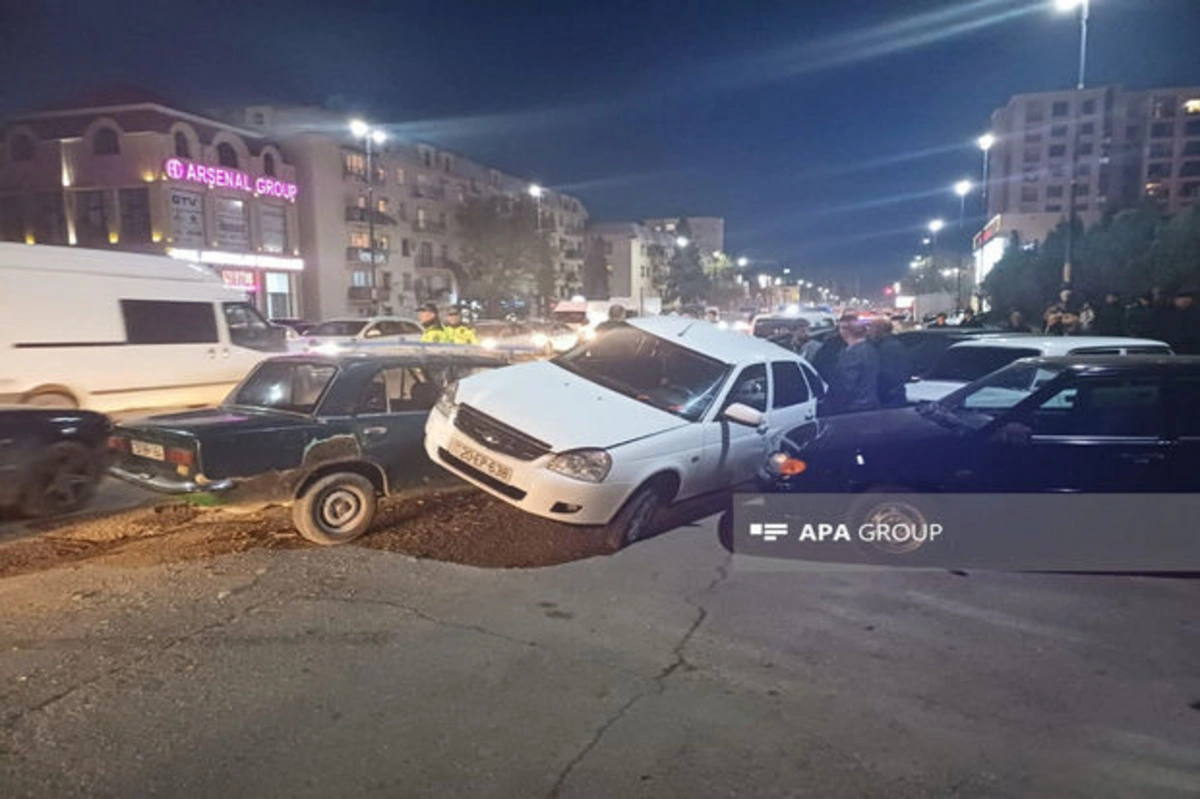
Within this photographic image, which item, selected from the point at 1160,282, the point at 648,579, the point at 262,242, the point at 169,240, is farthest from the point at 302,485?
the point at 262,242

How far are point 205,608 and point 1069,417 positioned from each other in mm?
6143

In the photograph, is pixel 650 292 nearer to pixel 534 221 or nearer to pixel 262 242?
pixel 534 221

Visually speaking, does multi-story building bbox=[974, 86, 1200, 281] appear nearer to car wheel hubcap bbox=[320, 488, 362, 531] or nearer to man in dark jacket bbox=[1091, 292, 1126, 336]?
man in dark jacket bbox=[1091, 292, 1126, 336]

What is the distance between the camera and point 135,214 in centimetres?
3484

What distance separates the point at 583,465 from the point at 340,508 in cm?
207

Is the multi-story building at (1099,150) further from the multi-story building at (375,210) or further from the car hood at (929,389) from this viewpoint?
the car hood at (929,389)

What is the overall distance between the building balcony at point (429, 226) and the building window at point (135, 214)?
77.2ft

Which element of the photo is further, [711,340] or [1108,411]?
[711,340]

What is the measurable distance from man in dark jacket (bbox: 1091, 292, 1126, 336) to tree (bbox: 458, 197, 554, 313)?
42321 mm

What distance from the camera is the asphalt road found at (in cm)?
329

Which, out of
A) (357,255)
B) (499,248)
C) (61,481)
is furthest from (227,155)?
(61,481)

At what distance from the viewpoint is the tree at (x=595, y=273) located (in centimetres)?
8525

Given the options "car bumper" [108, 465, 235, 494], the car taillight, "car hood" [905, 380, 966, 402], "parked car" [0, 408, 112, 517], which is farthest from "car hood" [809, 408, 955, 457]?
"parked car" [0, 408, 112, 517]

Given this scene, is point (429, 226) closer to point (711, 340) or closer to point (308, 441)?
point (711, 340)
